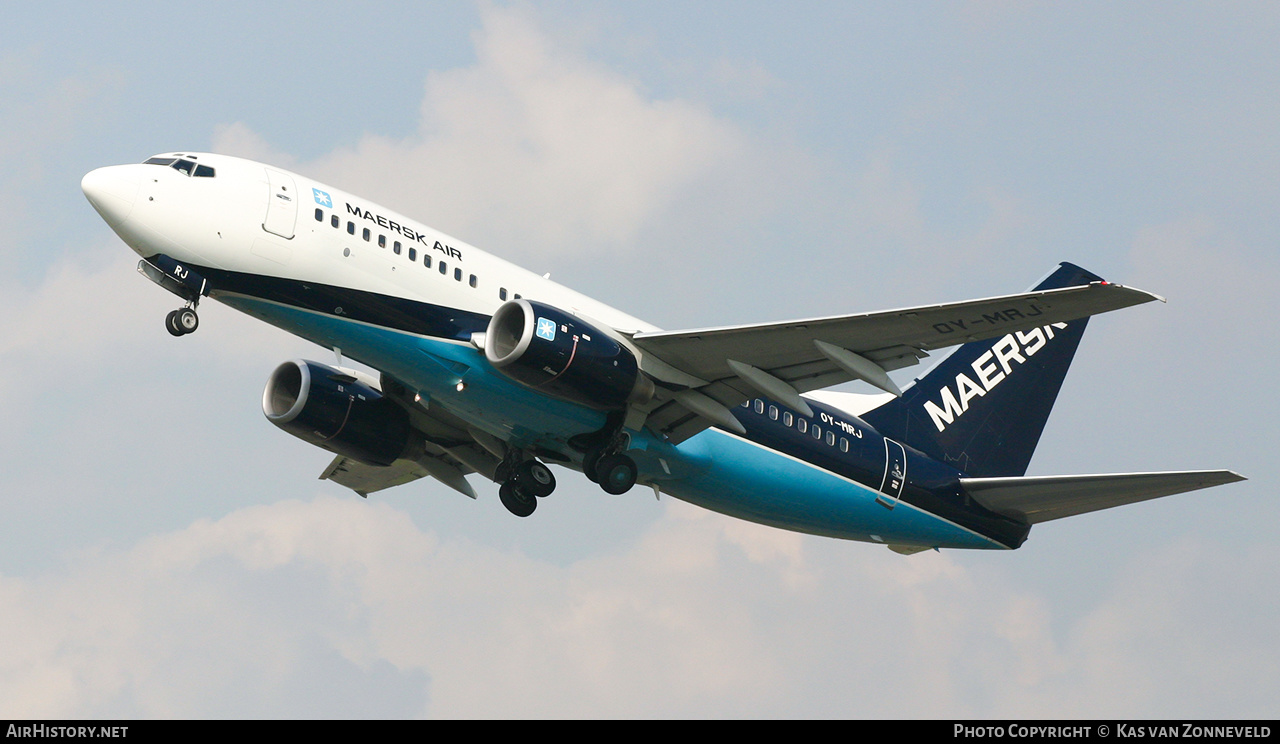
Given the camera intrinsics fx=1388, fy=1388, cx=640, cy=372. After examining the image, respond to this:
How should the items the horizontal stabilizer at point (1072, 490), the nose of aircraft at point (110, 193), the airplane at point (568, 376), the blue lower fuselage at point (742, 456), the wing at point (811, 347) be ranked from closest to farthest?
the wing at point (811, 347), the nose of aircraft at point (110, 193), the airplane at point (568, 376), the blue lower fuselage at point (742, 456), the horizontal stabilizer at point (1072, 490)

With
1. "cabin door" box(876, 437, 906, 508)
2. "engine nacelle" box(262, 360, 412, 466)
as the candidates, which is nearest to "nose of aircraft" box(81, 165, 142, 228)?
"engine nacelle" box(262, 360, 412, 466)

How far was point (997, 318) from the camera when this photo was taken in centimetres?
2541

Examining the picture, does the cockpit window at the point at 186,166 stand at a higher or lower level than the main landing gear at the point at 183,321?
higher

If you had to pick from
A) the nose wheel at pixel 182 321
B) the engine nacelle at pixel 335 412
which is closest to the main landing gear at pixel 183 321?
the nose wheel at pixel 182 321

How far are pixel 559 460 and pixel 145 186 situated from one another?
10.9 m

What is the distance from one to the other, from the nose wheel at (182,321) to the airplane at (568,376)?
4 cm

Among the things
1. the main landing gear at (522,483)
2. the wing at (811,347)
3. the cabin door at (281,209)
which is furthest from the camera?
the main landing gear at (522,483)

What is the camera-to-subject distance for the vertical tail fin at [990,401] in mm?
35594

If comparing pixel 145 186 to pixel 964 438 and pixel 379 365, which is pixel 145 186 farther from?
pixel 964 438

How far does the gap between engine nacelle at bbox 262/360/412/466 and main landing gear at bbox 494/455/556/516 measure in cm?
265

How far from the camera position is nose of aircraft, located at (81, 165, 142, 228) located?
84.6 ft

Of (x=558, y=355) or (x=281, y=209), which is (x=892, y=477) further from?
(x=281, y=209)

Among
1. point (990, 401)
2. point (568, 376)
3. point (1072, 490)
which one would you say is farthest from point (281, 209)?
point (990, 401)

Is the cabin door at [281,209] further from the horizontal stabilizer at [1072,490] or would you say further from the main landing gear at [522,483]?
the horizontal stabilizer at [1072,490]
